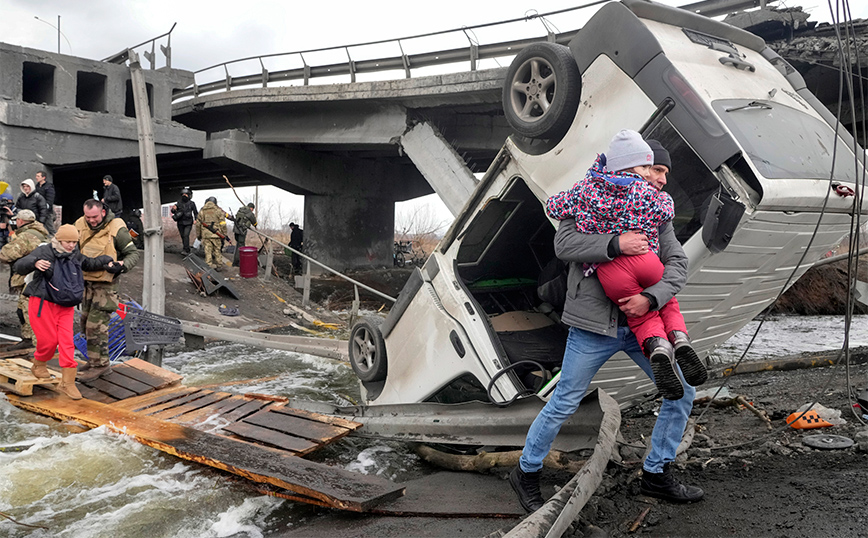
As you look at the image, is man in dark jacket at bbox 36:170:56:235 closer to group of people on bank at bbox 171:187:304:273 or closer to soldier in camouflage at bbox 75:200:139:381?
group of people on bank at bbox 171:187:304:273

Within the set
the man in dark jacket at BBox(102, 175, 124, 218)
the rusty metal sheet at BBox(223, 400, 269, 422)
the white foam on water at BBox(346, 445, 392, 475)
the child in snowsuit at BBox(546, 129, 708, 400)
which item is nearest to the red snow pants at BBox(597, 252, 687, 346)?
the child in snowsuit at BBox(546, 129, 708, 400)

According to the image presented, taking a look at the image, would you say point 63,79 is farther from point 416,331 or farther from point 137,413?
point 416,331

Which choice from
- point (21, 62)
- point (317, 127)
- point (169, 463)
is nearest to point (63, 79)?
point (21, 62)

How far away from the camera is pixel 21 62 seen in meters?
13.2

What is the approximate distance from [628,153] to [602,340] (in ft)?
2.87

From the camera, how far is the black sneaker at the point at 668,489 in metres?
3.06

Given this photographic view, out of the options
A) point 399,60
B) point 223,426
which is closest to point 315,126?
point 399,60

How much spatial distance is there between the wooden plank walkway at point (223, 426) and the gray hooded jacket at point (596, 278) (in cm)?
158

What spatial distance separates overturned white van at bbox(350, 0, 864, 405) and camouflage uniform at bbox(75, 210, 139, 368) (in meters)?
2.99

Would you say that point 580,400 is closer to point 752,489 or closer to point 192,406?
point 752,489

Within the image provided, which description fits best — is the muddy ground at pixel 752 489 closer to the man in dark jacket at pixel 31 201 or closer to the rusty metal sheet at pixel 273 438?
the rusty metal sheet at pixel 273 438

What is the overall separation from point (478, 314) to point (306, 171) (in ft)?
50.2

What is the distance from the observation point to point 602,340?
9.58 ft

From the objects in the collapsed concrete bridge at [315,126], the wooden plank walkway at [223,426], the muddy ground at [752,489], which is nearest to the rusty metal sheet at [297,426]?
the wooden plank walkway at [223,426]
